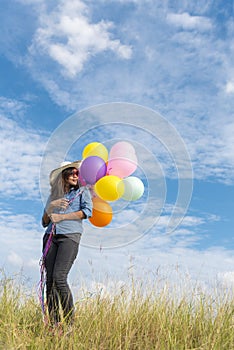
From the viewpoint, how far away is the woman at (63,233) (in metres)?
3.97

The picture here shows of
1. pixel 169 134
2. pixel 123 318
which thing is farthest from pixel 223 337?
pixel 169 134

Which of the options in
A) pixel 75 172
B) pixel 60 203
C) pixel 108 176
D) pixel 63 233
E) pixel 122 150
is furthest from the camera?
pixel 122 150

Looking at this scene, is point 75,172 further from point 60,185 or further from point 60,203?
point 60,203

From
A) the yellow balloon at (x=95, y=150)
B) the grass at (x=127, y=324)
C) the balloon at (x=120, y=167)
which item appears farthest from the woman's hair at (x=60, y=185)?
the grass at (x=127, y=324)

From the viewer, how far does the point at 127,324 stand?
13.0ft

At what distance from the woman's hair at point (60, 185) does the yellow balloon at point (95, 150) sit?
0.82 ft

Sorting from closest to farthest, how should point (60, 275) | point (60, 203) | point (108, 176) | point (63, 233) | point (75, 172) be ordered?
point (60, 275) < point (63, 233) < point (60, 203) < point (108, 176) < point (75, 172)

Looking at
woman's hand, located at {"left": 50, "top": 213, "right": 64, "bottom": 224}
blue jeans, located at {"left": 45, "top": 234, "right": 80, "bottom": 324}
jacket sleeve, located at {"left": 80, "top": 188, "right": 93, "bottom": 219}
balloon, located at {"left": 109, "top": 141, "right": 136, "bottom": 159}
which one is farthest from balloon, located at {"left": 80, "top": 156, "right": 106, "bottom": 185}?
blue jeans, located at {"left": 45, "top": 234, "right": 80, "bottom": 324}

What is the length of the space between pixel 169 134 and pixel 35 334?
233 cm

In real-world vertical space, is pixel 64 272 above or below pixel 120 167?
below

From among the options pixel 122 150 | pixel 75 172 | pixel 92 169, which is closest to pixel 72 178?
pixel 75 172

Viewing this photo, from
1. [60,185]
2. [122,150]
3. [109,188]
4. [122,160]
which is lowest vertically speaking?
[109,188]

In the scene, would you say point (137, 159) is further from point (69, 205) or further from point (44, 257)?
point (44, 257)

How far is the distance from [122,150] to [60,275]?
1393mm
